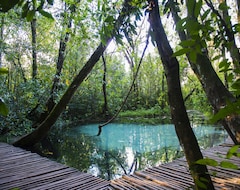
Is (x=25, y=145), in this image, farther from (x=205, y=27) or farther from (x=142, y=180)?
(x=205, y=27)

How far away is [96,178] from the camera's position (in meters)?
2.55

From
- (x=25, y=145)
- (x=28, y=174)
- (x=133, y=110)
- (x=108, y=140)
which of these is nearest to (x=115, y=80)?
(x=133, y=110)

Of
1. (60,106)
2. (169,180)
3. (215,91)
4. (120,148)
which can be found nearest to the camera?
(215,91)

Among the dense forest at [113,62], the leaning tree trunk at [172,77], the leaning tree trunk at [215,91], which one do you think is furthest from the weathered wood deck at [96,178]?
the leaning tree trunk at [172,77]

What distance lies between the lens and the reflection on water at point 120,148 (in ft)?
13.5

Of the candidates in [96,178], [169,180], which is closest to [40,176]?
[96,178]

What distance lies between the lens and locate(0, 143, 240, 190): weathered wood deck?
2.23 m

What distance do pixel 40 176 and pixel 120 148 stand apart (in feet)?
9.73

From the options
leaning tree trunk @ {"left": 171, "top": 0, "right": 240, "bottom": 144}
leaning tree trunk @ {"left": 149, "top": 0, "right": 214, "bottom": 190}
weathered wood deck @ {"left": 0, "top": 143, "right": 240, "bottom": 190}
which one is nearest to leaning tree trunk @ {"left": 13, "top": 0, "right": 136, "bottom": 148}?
weathered wood deck @ {"left": 0, "top": 143, "right": 240, "bottom": 190}

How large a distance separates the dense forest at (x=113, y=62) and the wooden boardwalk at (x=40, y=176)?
3.11 feet

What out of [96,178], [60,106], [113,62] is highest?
[113,62]

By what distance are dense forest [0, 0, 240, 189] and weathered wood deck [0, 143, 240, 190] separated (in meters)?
0.74

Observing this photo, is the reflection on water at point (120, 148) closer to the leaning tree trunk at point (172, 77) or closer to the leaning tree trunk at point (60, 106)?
the leaning tree trunk at point (60, 106)

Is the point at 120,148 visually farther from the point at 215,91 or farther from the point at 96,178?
the point at 215,91
